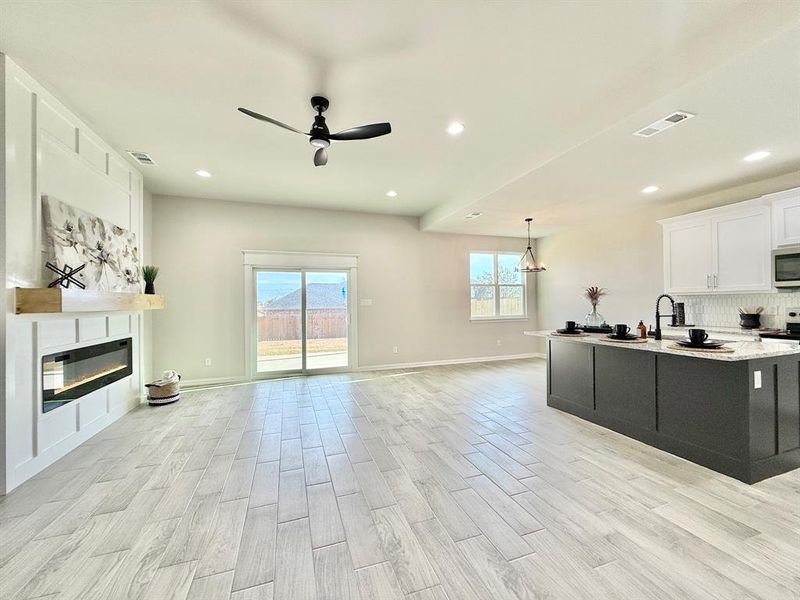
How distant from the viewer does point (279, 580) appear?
1.64 meters

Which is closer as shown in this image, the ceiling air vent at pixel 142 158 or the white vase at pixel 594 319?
the ceiling air vent at pixel 142 158

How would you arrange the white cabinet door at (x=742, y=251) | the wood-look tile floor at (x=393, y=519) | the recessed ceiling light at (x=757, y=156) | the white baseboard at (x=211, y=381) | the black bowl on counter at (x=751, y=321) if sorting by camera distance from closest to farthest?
the wood-look tile floor at (x=393, y=519) → the recessed ceiling light at (x=757, y=156) → the white cabinet door at (x=742, y=251) → the black bowl on counter at (x=751, y=321) → the white baseboard at (x=211, y=381)

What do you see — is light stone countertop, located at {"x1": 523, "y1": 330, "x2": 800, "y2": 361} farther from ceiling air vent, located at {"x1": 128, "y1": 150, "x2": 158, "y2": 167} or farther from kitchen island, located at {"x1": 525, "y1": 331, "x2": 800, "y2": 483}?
ceiling air vent, located at {"x1": 128, "y1": 150, "x2": 158, "y2": 167}

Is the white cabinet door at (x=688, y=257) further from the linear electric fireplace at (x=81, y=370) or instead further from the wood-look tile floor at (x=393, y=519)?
the linear electric fireplace at (x=81, y=370)

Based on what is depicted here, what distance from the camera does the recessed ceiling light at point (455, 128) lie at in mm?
3320

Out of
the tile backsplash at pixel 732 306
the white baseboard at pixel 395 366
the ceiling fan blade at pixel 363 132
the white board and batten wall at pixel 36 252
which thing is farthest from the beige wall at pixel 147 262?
the tile backsplash at pixel 732 306

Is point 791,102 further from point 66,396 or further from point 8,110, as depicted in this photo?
point 66,396

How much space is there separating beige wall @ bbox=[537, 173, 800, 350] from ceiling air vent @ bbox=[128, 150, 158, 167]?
7.29m

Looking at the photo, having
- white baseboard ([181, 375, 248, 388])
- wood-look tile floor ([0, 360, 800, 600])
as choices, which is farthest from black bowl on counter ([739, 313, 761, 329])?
white baseboard ([181, 375, 248, 388])

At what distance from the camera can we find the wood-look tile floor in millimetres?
1614

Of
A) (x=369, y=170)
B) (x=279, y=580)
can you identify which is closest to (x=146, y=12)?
(x=369, y=170)

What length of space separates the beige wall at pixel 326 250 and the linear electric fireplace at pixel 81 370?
52.4 inches

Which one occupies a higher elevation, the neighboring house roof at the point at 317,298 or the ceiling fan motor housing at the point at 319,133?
the ceiling fan motor housing at the point at 319,133

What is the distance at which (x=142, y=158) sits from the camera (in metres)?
4.15
